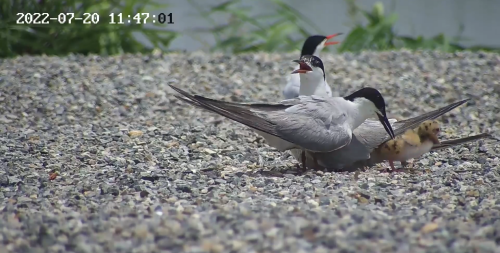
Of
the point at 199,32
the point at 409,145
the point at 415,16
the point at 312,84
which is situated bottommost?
the point at 409,145

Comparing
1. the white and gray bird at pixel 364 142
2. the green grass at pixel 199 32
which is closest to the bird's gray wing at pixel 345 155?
the white and gray bird at pixel 364 142

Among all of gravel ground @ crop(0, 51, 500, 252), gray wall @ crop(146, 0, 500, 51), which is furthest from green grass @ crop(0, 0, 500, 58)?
gravel ground @ crop(0, 51, 500, 252)

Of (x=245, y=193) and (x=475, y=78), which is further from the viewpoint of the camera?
(x=475, y=78)

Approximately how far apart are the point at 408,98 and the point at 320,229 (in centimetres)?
255

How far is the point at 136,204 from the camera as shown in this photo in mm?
2475

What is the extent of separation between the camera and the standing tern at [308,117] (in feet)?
9.69

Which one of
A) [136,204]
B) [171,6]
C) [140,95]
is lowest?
[136,204]

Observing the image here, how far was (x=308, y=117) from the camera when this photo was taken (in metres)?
3.00

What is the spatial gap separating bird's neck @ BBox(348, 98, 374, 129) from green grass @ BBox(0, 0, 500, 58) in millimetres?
2743

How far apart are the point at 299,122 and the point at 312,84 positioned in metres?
0.83

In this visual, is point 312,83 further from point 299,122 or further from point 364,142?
point 299,122


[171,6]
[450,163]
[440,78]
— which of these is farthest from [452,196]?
[171,6]

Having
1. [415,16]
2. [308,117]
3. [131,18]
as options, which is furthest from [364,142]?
[415,16]

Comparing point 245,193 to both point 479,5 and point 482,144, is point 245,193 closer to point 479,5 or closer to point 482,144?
point 482,144
